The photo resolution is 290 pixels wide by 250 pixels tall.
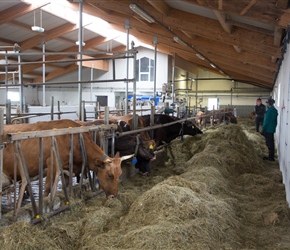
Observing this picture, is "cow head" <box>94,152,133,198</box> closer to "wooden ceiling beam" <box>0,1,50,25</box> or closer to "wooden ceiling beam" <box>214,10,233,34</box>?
"wooden ceiling beam" <box>214,10,233,34</box>

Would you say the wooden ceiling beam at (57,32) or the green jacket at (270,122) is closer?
the green jacket at (270,122)

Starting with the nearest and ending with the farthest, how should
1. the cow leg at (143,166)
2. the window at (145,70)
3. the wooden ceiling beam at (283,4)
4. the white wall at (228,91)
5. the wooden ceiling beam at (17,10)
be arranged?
the wooden ceiling beam at (283,4) < the cow leg at (143,166) < the wooden ceiling beam at (17,10) < the window at (145,70) < the white wall at (228,91)

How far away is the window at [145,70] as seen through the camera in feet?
83.7

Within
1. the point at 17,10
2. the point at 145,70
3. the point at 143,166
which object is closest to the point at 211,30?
the point at 143,166

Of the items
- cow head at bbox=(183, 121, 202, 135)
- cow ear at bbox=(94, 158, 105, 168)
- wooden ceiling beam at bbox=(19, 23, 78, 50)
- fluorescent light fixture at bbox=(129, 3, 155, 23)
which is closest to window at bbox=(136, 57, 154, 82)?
wooden ceiling beam at bbox=(19, 23, 78, 50)

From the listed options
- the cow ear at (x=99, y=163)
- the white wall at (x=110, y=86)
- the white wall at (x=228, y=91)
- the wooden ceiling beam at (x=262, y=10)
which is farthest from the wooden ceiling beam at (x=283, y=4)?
the white wall at (x=228, y=91)

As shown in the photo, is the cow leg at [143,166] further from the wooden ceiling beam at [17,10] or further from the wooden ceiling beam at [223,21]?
the wooden ceiling beam at [17,10]

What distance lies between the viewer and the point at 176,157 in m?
9.63

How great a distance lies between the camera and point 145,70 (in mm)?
25719

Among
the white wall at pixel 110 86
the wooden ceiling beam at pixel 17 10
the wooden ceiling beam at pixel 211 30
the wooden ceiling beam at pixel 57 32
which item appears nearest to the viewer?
the wooden ceiling beam at pixel 211 30

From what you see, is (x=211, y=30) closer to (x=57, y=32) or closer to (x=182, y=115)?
(x=182, y=115)

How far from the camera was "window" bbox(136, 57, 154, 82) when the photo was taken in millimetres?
25516

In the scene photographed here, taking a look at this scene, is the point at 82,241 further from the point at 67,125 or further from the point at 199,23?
the point at 199,23

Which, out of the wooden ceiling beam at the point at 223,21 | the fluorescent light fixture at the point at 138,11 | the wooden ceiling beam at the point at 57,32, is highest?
the wooden ceiling beam at the point at 57,32
